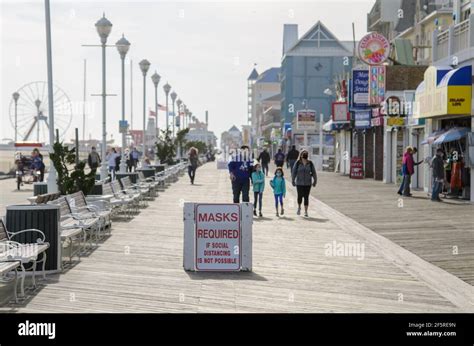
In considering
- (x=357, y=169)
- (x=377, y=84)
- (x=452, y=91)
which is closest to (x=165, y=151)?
(x=357, y=169)

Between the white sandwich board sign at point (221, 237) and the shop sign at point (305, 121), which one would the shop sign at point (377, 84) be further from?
the white sandwich board sign at point (221, 237)

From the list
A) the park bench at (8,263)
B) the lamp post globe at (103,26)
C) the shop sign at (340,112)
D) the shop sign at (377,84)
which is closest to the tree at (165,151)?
the shop sign at (340,112)

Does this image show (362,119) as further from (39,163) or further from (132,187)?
(132,187)

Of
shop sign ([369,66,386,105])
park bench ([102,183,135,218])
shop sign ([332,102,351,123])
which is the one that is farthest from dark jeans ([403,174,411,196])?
shop sign ([332,102,351,123])

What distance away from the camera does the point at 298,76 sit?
409ft

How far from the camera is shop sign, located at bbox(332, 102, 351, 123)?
163 ft

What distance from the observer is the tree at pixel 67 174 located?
16.2m

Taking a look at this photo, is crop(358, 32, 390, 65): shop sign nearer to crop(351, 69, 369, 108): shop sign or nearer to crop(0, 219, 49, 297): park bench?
crop(351, 69, 369, 108): shop sign

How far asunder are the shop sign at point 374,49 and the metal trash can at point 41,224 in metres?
30.2

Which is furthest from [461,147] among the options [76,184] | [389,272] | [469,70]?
[389,272]

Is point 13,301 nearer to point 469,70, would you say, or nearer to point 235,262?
point 235,262

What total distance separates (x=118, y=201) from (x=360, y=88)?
25.8 m

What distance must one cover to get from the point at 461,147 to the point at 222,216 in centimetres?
1712

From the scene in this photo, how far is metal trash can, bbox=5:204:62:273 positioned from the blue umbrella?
1723cm
